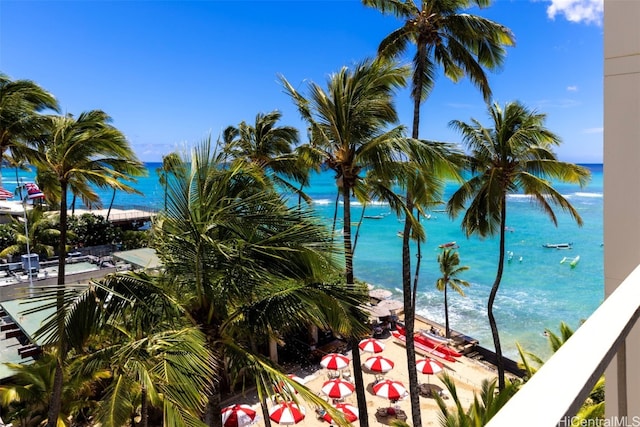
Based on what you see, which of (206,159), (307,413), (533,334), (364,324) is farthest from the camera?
(533,334)

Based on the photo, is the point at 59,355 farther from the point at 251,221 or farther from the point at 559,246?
the point at 559,246

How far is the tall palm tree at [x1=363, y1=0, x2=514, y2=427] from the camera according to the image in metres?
10.4

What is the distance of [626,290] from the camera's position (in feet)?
4.18

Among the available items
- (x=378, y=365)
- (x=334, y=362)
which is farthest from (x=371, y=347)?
(x=334, y=362)

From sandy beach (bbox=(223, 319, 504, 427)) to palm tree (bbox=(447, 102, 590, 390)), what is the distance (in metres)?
2.93

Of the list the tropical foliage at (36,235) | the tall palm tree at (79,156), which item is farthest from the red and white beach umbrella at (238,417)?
the tropical foliage at (36,235)

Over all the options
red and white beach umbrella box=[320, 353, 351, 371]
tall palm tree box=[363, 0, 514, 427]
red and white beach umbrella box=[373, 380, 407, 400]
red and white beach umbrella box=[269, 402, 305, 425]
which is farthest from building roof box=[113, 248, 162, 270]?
tall palm tree box=[363, 0, 514, 427]

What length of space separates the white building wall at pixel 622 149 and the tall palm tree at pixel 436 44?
7.19 meters

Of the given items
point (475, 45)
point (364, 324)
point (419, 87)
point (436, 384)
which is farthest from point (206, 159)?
point (436, 384)

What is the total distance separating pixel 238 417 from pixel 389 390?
5120mm

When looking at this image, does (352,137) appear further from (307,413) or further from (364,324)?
(307,413)

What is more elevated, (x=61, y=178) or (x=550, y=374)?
(x=61, y=178)

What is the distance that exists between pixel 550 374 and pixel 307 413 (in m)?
14.4

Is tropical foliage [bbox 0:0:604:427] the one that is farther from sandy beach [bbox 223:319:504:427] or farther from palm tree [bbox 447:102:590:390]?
sandy beach [bbox 223:319:504:427]
